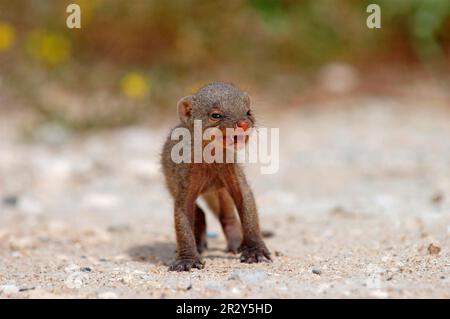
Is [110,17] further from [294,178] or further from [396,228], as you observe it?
[396,228]

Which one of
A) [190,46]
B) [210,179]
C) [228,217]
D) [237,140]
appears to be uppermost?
[190,46]

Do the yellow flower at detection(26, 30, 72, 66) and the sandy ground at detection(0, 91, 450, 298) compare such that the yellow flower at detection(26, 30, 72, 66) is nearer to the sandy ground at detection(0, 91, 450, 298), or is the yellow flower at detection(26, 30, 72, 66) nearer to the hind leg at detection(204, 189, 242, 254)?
the sandy ground at detection(0, 91, 450, 298)

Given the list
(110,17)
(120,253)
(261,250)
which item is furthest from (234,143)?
(110,17)

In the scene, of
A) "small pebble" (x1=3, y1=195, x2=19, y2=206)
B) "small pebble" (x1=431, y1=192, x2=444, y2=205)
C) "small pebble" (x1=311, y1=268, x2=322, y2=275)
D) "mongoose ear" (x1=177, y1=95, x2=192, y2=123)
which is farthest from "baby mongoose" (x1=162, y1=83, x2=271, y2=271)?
"small pebble" (x1=3, y1=195, x2=19, y2=206)

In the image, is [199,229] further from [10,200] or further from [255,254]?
[10,200]

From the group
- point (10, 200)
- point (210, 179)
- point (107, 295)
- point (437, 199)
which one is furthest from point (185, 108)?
point (10, 200)

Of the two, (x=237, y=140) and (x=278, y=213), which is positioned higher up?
(x=237, y=140)
